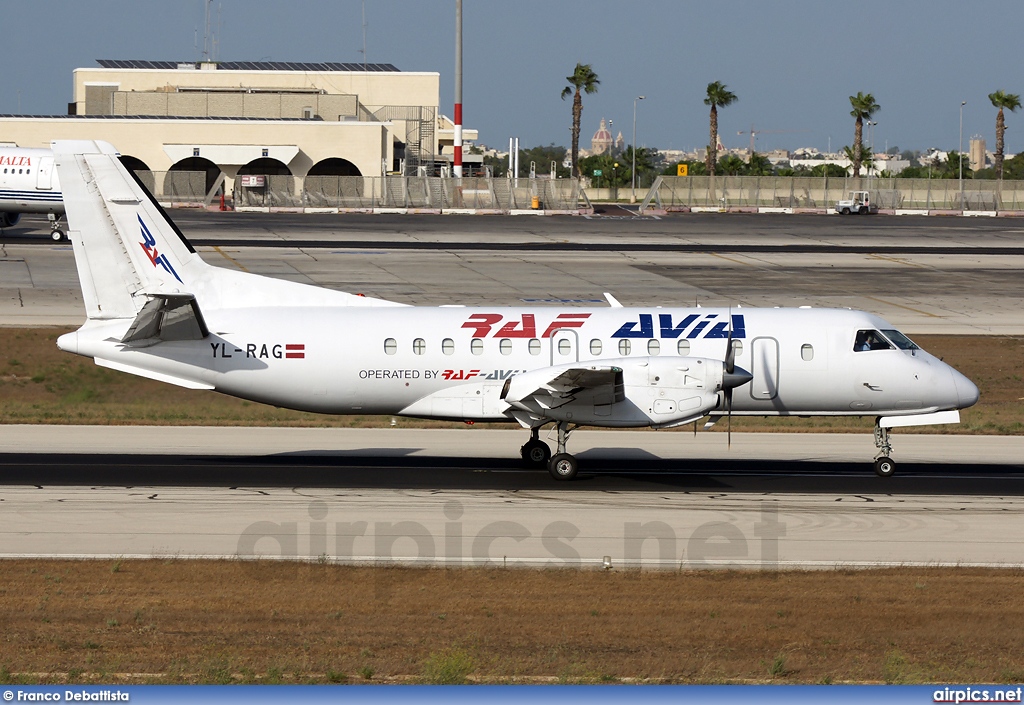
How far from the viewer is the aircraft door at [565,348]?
2344 cm

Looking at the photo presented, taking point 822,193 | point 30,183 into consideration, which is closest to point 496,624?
point 30,183

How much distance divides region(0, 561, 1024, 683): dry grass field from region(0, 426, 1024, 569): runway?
1.05 metres

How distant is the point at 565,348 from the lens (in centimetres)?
2345

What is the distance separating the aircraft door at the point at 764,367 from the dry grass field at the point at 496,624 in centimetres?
711

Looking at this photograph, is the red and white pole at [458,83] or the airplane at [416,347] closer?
the airplane at [416,347]

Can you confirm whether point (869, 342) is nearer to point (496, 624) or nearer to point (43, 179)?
point (496, 624)

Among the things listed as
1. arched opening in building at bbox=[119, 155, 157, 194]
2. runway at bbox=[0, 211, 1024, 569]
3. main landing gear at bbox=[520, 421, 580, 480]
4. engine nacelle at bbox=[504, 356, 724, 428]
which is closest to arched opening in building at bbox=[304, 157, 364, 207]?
arched opening in building at bbox=[119, 155, 157, 194]

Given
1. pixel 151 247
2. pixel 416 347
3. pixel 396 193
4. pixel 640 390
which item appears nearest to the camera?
pixel 640 390

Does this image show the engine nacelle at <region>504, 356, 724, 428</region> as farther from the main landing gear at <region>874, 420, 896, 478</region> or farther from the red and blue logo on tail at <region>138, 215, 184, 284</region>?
the red and blue logo on tail at <region>138, 215, 184, 284</region>

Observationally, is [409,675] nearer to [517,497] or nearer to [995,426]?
[517,497]

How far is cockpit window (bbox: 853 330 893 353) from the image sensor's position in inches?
932

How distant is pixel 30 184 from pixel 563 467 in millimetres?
51841

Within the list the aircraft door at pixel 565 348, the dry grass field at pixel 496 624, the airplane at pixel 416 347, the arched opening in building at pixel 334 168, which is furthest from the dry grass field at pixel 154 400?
the arched opening in building at pixel 334 168

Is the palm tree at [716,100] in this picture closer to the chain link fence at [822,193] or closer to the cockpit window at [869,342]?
the chain link fence at [822,193]
